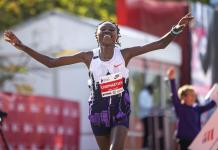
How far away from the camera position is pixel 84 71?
23359 mm

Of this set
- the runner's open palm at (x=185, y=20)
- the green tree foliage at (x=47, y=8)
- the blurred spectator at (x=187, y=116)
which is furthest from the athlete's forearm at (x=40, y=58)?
the green tree foliage at (x=47, y=8)

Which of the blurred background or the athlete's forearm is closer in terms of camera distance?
the athlete's forearm

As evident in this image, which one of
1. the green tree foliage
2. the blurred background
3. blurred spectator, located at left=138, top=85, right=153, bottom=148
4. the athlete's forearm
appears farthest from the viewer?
the green tree foliage

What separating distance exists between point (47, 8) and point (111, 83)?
71.7ft

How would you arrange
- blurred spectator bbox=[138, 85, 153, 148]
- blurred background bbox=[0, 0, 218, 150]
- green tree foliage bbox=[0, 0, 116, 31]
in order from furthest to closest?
1. green tree foliage bbox=[0, 0, 116, 31]
2. blurred spectator bbox=[138, 85, 153, 148]
3. blurred background bbox=[0, 0, 218, 150]

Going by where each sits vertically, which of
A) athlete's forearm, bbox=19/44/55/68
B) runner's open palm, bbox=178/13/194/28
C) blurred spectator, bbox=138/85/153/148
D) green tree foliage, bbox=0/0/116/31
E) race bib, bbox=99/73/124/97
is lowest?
blurred spectator, bbox=138/85/153/148

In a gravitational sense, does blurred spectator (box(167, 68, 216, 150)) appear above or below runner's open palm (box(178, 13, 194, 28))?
below

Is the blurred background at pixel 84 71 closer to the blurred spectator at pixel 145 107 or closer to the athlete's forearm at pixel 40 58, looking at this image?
the blurred spectator at pixel 145 107

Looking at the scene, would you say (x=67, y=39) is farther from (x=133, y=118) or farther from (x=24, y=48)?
(x=24, y=48)

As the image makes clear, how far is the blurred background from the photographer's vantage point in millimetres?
19797

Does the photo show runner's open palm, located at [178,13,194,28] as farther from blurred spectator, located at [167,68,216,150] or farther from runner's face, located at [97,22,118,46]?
blurred spectator, located at [167,68,216,150]

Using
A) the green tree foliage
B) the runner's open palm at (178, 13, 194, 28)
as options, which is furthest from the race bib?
the green tree foliage

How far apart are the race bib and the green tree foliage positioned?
13.6 m

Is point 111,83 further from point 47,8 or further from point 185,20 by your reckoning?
point 47,8
